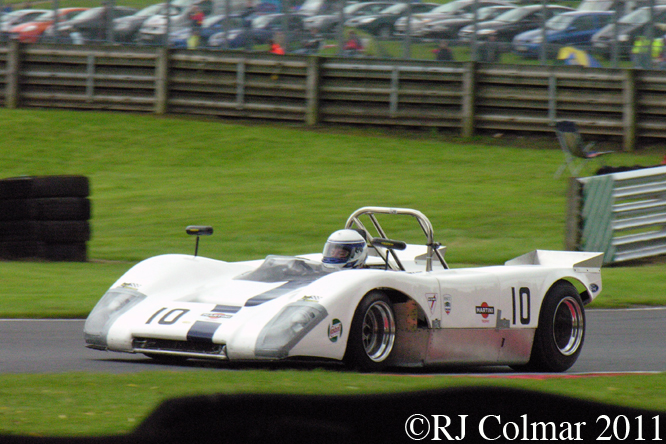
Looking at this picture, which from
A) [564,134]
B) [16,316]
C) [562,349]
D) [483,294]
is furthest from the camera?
[564,134]

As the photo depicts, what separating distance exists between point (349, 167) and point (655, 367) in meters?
12.6

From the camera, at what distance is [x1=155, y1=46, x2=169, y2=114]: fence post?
23297 mm

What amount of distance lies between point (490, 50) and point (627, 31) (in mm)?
2815

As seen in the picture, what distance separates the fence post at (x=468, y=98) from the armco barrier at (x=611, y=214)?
8.37 meters

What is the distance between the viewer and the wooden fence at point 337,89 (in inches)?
846

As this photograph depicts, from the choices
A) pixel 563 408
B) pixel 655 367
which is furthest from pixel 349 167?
pixel 563 408

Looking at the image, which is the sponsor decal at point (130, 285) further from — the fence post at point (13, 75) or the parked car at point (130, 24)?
the fence post at point (13, 75)

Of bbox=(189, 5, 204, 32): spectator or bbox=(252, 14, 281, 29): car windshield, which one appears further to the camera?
bbox=(189, 5, 204, 32): spectator

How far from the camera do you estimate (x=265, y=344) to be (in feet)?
20.3

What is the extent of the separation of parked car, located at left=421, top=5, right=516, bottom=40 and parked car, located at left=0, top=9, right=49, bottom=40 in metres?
9.06

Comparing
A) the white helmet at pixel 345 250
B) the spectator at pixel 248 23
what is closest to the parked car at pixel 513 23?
the spectator at pixel 248 23

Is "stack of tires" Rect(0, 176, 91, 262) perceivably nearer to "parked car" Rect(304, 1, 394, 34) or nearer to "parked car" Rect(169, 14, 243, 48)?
"parked car" Rect(304, 1, 394, 34)

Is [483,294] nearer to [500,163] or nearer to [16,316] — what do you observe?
[16,316]

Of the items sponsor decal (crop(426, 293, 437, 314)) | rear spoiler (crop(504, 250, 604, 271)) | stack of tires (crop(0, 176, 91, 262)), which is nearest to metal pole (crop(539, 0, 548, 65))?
stack of tires (crop(0, 176, 91, 262))
